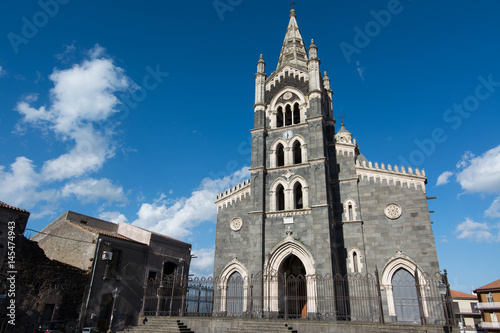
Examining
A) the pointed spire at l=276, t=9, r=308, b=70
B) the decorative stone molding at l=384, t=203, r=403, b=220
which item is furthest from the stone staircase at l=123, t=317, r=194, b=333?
the pointed spire at l=276, t=9, r=308, b=70

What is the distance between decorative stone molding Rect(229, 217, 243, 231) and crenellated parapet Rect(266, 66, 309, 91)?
11.3m

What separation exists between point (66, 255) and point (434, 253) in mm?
25234

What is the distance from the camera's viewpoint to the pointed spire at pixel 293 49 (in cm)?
3029

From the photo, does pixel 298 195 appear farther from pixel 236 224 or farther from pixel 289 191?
pixel 236 224

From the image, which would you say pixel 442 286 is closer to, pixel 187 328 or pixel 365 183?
pixel 365 183

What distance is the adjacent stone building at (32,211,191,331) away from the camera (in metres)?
23.5

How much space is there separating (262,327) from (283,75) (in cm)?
1971

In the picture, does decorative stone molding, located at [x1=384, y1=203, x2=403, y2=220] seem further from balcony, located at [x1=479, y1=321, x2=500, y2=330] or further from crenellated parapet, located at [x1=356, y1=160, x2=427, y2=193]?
balcony, located at [x1=479, y1=321, x2=500, y2=330]

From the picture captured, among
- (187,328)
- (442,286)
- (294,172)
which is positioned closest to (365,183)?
(294,172)

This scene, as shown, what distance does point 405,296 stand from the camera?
834 inches

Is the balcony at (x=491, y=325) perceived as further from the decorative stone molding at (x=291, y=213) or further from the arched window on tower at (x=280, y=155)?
the arched window on tower at (x=280, y=155)

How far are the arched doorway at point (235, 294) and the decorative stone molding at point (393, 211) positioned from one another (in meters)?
11.2

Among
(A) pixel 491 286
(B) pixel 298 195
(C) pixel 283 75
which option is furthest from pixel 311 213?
(A) pixel 491 286

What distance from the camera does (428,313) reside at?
20.2 metres
